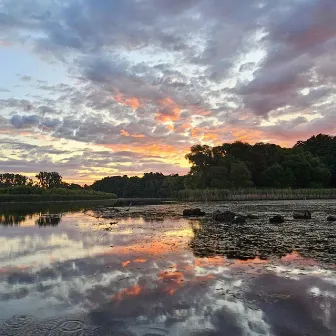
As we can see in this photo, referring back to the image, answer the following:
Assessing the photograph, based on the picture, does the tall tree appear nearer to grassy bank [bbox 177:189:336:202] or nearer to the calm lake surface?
grassy bank [bbox 177:189:336:202]

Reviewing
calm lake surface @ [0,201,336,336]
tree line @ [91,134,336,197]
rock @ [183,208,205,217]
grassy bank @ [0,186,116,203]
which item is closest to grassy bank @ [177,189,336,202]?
tree line @ [91,134,336,197]

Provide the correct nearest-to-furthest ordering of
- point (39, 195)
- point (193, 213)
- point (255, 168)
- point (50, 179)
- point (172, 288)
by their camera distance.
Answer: point (172, 288), point (193, 213), point (39, 195), point (255, 168), point (50, 179)

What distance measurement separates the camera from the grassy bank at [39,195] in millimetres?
91744

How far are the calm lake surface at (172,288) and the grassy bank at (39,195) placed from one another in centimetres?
8333

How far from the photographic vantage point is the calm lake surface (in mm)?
6105

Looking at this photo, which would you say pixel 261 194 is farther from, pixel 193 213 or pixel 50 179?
pixel 50 179

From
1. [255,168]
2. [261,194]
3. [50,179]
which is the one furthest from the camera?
[50,179]

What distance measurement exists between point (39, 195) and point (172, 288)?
95.1m

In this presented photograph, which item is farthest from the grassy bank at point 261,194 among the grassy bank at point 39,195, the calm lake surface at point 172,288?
the calm lake surface at point 172,288

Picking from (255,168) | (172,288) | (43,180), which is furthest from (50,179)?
(172,288)

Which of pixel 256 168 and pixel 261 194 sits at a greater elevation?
pixel 256 168

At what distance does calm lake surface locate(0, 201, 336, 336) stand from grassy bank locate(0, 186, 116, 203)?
273 feet

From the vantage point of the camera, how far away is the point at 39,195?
96.2m

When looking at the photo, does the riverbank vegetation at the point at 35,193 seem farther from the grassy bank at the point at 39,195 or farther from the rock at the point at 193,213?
the rock at the point at 193,213
